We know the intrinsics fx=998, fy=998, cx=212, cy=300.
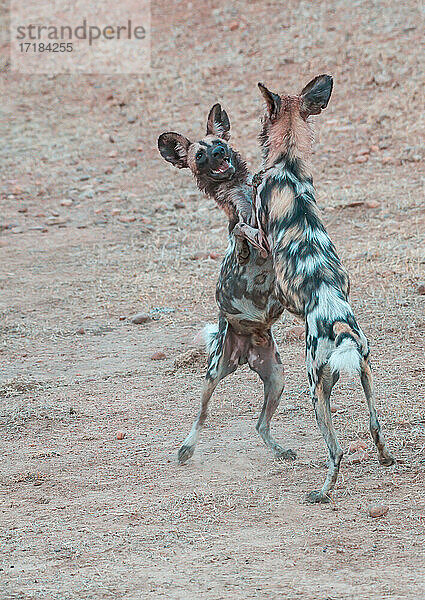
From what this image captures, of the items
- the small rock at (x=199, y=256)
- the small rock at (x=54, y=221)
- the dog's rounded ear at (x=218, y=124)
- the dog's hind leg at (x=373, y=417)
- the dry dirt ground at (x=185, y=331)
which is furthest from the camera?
the small rock at (x=54, y=221)

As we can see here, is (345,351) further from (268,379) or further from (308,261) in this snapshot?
(268,379)

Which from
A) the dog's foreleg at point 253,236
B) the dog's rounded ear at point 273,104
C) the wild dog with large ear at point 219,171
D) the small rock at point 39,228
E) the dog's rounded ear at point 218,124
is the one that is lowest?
the small rock at point 39,228

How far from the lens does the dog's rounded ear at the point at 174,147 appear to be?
5.60m

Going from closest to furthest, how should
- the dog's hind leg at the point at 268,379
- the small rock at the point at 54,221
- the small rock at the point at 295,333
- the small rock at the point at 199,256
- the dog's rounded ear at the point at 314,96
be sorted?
the dog's rounded ear at the point at 314,96
the dog's hind leg at the point at 268,379
the small rock at the point at 295,333
the small rock at the point at 199,256
the small rock at the point at 54,221

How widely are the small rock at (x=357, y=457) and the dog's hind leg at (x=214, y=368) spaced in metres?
0.83

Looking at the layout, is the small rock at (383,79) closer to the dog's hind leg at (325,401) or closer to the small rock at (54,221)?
Answer: the small rock at (54,221)

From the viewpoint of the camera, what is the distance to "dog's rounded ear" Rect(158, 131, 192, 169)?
221 inches

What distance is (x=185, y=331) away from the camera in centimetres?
764

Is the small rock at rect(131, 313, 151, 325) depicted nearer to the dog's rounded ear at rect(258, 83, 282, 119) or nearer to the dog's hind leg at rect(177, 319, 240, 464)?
the dog's hind leg at rect(177, 319, 240, 464)

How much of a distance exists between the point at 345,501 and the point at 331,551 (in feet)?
1.70

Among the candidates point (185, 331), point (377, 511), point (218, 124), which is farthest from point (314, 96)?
point (185, 331)

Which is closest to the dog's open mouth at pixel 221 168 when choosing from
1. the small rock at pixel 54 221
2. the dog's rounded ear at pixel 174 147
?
the dog's rounded ear at pixel 174 147

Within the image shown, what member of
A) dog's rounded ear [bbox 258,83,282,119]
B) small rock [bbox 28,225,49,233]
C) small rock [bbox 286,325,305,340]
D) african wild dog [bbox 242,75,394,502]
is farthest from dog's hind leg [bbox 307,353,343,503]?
small rock [bbox 28,225,49,233]

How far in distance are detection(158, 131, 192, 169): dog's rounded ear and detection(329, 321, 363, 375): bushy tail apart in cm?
173
